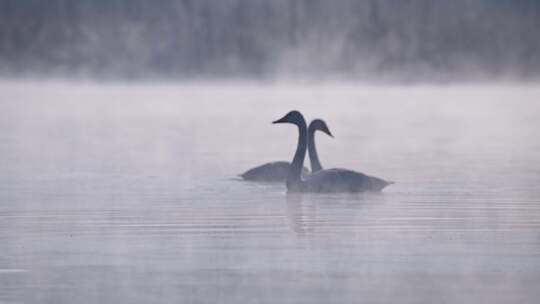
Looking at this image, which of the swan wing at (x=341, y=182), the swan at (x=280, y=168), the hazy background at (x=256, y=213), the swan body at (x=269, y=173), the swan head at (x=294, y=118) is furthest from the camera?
the swan body at (x=269, y=173)

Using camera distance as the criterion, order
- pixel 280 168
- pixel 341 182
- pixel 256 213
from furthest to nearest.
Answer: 1. pixel 280 168
2. pixel 341 182
3. pixel 256 213

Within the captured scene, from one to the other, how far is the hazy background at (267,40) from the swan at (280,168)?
92.7 metres

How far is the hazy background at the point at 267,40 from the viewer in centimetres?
11819

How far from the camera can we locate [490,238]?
14.9 metres

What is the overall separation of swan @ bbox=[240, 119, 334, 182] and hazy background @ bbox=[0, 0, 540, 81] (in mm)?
92734

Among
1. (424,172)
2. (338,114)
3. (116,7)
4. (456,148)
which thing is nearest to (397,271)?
(424,172)

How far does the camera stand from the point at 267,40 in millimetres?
129500

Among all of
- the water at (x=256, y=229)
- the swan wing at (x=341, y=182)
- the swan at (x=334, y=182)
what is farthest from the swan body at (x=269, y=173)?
the swan wing at (x=341, y=182)

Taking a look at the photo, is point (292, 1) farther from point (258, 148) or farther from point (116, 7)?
point (258, 148)

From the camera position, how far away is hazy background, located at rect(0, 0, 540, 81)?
118 meters

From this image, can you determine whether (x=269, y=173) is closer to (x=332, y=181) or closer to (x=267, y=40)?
(x=332, y=181)

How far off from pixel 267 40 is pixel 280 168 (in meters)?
108

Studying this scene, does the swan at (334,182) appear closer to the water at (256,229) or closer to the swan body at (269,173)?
the water at (256,229)

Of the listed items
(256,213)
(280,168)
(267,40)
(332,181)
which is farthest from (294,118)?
(267,40)
